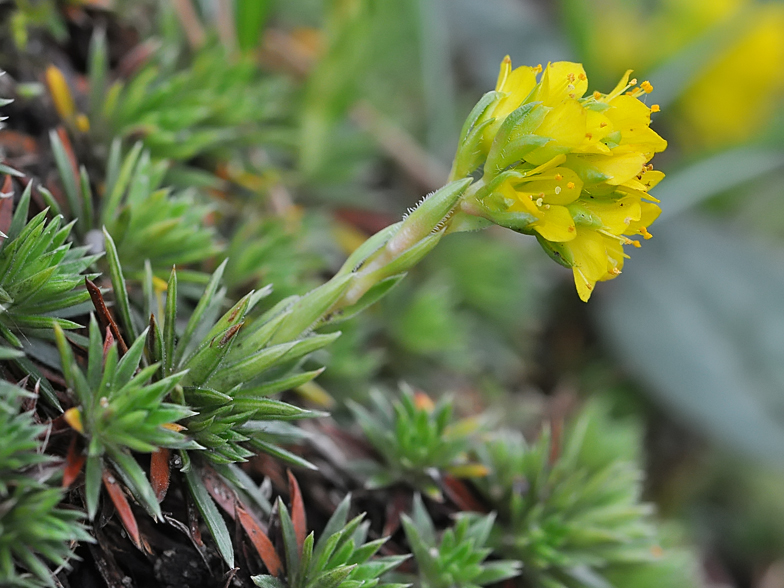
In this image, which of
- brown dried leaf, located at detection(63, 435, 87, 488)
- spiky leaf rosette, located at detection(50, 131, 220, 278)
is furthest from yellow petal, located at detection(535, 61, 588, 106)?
brown dried leaf, located at detection(63, 435, 87, 488)

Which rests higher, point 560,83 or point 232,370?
point 560,83

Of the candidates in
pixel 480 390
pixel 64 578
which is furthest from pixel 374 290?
pixel 480 390

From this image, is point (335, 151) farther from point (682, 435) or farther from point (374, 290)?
point (682, 435)

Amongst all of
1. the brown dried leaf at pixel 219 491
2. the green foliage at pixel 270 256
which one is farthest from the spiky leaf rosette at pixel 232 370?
the green foliage at pixel 270 256

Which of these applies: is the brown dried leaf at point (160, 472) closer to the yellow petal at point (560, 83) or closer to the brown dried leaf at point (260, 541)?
the brown dried leaf at point (260, 541)

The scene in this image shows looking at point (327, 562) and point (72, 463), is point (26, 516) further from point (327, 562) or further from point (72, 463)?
point (327, 562)

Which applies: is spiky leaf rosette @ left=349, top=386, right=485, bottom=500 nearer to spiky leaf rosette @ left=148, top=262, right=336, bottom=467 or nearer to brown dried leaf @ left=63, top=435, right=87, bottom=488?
spiky leaf rosette @ left=148, top=262, right=336, bottom=467

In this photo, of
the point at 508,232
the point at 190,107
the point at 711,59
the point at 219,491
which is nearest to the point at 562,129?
the point at 219,491

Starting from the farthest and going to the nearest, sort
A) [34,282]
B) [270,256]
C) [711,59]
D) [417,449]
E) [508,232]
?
1. [711,59]
2. [508,232]
3. [270,256]
4. [417,449]
5. [34,282]
